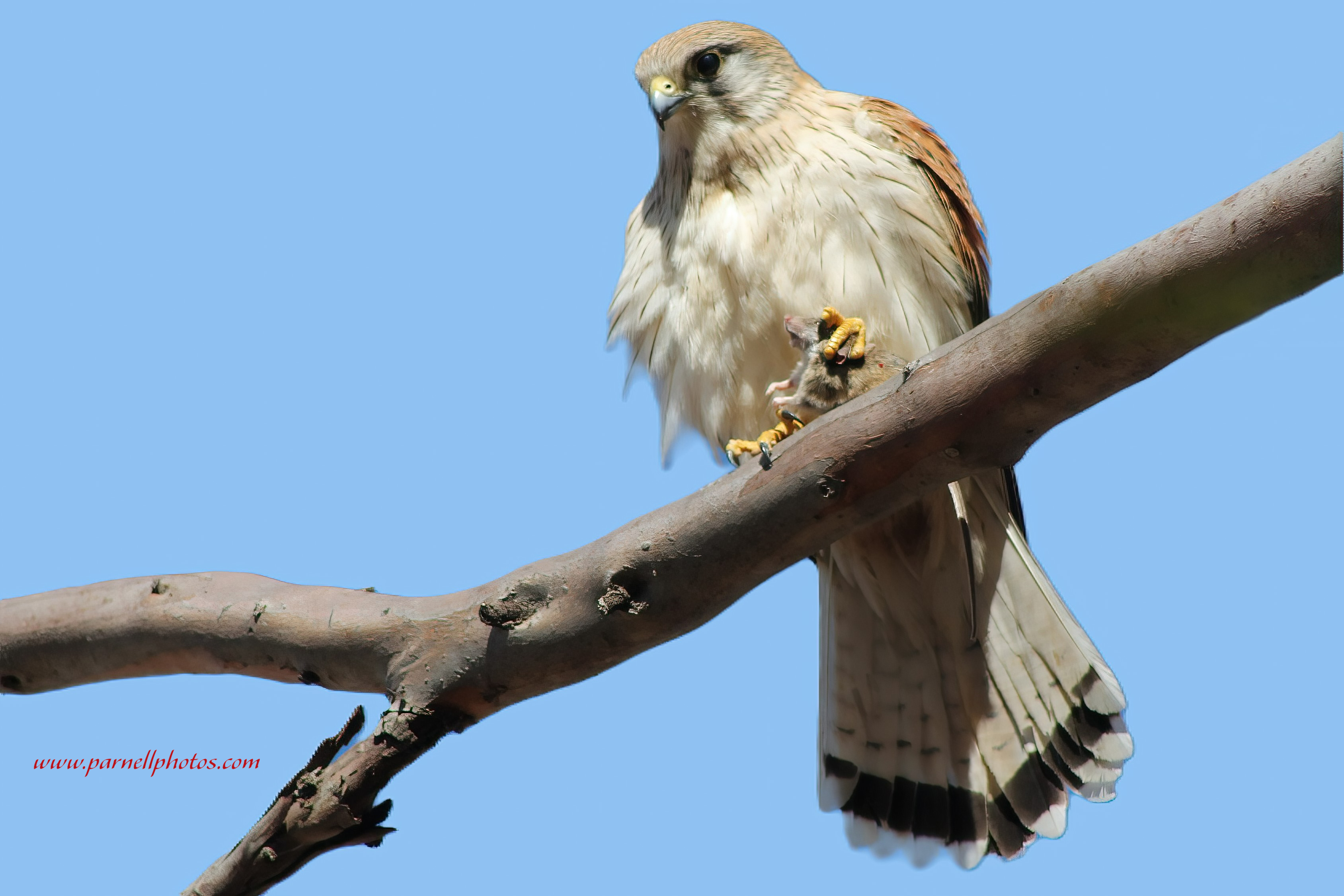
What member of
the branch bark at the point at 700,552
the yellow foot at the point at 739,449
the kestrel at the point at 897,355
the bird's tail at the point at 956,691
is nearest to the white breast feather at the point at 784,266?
the kestrel at the point at 897,355

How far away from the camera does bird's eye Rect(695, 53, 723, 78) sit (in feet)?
12.2

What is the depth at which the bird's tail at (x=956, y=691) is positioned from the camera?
11.3 ft

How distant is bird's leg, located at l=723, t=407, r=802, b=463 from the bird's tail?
0.45 meters

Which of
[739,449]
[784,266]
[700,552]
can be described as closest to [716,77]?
[784,266]

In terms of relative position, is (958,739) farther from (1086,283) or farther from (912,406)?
(1086,283)

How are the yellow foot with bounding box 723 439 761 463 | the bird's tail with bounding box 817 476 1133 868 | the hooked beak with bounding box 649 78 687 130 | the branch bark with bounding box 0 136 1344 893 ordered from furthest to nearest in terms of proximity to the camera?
the hooked beak with bounding box 649 78 687 130 → the bird's tail with bounding box 817 476 1133 868 → the yellow foot with bounding box 723 439 761 463 → the branch bark with bounding box 0 136 1344 893

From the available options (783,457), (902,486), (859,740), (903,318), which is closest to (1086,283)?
(902,486)

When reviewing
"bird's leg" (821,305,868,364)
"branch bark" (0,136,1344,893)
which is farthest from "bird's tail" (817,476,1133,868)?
"branch bark" (0,136,1344,893)

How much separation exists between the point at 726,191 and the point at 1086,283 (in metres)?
1.51

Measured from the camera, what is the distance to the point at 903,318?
3.33m

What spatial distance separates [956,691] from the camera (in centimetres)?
360

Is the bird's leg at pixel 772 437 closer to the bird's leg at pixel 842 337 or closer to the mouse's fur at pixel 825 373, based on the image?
the mouse's fur at pixel 825 373

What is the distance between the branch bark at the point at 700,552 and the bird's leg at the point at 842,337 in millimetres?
473

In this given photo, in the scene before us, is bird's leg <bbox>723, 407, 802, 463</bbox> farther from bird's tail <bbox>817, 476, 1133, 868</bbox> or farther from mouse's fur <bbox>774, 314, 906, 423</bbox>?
bird's tail <bbox>817, 476, 1133, 868</bbox>
